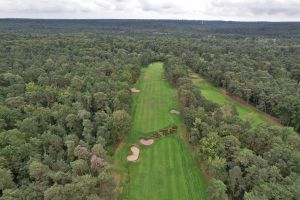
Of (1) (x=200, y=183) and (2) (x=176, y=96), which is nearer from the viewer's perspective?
(1) (x=200, y=183)

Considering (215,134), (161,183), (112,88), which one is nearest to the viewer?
(161,183)

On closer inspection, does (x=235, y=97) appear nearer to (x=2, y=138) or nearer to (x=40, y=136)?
(x=40, y=136)

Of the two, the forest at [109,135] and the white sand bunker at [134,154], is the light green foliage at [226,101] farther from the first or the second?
the white sand bunker at [134,154]

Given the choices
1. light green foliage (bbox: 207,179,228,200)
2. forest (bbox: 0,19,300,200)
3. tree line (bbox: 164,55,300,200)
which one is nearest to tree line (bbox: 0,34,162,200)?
forest (bbox: 0,19,300,200)

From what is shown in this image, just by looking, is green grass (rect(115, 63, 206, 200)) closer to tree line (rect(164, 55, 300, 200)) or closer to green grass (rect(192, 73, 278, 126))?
tree line (rect(164, 55, 300, 200))

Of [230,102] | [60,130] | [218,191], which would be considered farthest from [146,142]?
[230,102]

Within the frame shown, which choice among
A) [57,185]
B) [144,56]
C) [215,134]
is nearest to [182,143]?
[215,134]

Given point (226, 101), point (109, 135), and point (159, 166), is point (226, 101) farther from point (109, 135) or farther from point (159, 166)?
point (109, 135)

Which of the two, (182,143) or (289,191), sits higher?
(289,191)
